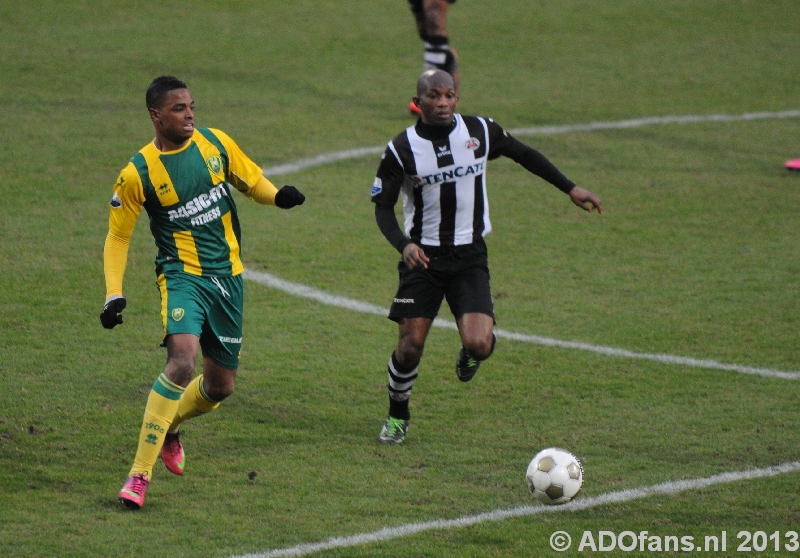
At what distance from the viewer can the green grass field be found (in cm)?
557

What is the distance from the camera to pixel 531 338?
8.28 m

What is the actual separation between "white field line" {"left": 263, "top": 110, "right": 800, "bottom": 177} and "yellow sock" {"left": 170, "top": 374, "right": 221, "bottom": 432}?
574 cm

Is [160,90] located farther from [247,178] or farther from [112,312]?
[112,312]

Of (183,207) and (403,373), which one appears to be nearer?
(183,207)

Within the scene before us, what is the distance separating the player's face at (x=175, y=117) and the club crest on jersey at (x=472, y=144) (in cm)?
161

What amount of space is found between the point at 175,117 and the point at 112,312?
104 centimetres

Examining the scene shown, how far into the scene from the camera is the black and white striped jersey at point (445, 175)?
251 inches

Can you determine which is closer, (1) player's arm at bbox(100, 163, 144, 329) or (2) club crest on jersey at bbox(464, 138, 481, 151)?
(1) player's arm at bbox(100, 163, 144, 329)

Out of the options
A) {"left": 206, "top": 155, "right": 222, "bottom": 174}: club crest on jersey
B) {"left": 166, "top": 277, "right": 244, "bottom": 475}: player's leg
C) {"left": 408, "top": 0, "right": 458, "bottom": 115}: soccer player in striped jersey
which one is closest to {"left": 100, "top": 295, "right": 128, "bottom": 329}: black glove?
{"left": 166, "top": 277, "right": 244, "bottom": 475}: player's leg

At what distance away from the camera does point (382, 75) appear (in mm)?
15430

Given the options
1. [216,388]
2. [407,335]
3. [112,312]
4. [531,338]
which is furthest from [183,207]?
[531,338]

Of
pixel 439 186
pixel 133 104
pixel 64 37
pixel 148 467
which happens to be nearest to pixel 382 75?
pixel 133 104

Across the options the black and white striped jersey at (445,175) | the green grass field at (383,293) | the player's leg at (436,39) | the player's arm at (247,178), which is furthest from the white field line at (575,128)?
the player's arm at (247,178)

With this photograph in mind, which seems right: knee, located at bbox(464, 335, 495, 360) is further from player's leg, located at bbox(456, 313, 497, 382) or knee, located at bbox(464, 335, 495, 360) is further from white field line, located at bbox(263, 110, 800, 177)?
white field line, located at bbox(263, 110, 800, 177)
